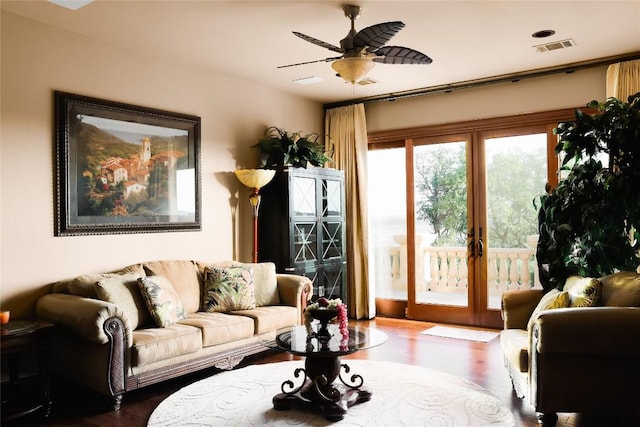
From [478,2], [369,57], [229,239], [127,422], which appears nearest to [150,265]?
[229,239]

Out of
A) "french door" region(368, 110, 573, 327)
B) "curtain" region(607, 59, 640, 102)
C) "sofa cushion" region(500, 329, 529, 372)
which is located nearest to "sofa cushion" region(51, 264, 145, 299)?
"sofa cushion" region(500, 329, 529, 372)

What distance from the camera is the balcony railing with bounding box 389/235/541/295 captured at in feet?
19.4

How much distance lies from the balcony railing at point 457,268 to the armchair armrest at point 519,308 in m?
2.00

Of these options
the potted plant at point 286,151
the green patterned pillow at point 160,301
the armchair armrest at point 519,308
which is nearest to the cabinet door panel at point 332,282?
the potted plant at point 286,151

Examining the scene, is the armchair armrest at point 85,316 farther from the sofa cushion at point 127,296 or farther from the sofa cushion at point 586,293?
the sofa cushion at point 586,293

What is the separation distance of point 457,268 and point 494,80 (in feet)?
7.28

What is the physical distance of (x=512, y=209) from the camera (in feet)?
19.5

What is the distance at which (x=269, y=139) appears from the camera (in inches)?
233

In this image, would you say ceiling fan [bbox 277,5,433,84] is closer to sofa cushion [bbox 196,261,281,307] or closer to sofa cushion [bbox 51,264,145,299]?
sofa cushion [bbox 196,261,281,307]

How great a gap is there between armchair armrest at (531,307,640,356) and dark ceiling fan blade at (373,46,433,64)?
6.15ft

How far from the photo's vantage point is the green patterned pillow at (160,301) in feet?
13.2

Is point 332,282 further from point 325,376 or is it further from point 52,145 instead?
point 52,145

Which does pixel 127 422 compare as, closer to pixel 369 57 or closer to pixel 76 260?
pixel 76 260

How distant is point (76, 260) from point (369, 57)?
110 inches
